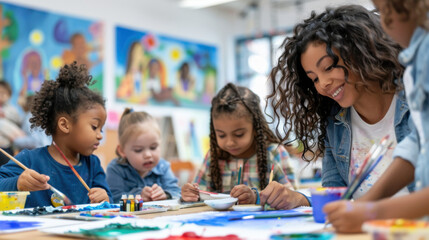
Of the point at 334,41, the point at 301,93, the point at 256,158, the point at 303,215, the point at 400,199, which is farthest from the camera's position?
the point at 256,158

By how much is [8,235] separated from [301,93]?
0.99m

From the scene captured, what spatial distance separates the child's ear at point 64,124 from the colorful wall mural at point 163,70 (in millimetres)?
4230

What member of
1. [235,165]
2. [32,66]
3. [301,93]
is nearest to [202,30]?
[32,66]

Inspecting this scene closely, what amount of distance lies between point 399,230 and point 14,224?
0.81 meters

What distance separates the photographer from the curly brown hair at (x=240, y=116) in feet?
6.64

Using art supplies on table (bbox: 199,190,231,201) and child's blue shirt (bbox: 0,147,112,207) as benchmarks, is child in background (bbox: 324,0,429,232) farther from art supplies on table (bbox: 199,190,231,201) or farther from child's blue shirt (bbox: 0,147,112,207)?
child's blue shirt (bbox: 0,147,112,207)

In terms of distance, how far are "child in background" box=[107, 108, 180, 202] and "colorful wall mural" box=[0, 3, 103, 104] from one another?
3111 millimetres

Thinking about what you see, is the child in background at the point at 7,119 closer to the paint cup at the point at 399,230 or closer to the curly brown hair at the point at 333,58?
the curly brown hair at the point at 333,58

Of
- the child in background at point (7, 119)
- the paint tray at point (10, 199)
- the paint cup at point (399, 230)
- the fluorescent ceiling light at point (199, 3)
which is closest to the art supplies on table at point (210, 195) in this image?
the paint tray at point (10, 199)

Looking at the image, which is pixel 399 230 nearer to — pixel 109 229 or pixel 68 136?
pixel 109 229

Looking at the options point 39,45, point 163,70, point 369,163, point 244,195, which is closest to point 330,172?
point 244,195

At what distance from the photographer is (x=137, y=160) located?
7.41 ft

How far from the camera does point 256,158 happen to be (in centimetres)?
206

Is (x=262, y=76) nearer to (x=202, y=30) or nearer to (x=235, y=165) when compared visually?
(x=202, y=30)
